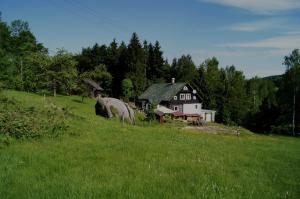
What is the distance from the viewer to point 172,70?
11900 centimetres

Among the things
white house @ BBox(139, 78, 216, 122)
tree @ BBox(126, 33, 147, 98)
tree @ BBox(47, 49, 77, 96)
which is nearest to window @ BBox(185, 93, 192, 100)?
white house @ BBox(139, 78, 216, 122)

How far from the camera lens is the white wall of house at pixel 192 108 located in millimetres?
90188

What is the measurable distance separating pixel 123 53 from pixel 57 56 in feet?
128

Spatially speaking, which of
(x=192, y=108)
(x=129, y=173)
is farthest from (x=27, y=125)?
(x=192, y=108)

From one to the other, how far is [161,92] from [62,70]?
28514 millimetres

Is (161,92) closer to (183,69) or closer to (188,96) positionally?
(188,96)

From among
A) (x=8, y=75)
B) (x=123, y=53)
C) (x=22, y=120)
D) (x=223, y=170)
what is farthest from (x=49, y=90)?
(x=223, y=170)

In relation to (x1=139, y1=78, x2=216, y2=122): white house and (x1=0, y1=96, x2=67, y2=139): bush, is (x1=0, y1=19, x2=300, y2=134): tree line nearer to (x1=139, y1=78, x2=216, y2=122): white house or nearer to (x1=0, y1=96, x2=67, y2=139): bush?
(x1=139, y1=78, x2=216, y2=122): white house

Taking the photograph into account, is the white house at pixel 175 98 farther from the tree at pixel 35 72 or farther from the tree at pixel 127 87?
the tree at pixel 35 72

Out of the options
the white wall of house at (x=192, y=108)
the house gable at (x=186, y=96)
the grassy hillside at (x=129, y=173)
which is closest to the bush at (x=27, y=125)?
the grassy hillside at (x=129, y=173)

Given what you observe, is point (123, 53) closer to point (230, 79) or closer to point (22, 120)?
point (230, 79)

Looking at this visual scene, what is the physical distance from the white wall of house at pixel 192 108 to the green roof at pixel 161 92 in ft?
17.9

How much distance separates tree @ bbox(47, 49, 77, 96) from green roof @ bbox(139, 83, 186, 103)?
75.0 ft

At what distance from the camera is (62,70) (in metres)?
70.9
